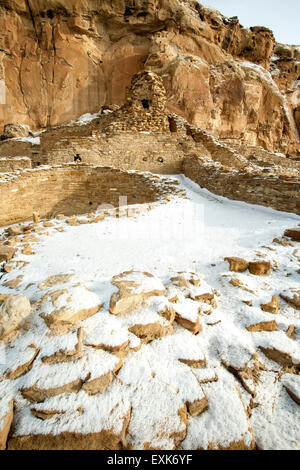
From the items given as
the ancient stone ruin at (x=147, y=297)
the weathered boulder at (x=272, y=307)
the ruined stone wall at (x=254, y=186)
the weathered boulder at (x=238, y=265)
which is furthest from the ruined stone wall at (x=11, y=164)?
the weathered boulder at (x=272, y=307)

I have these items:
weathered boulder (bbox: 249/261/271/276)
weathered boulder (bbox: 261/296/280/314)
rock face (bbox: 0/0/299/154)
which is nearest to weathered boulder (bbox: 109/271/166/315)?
weathered boulder (bbox: 261/296/280/314)

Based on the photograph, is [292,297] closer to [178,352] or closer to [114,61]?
[178,352]

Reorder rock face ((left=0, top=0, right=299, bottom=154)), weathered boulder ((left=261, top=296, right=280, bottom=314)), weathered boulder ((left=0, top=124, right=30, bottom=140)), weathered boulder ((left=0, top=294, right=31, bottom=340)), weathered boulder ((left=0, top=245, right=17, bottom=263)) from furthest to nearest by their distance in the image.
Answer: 1. rock face ((left=0, top=0, right=299, bottom=154))
2. weathered boulder ((left=0, top=124, right=30, bottom=140))
3. weathered boulder ((left=0, top=245, right=17, bottom=263))
4. weathered boulder ((left=261, top=296, right=280, bottom=314))
5. weathered boulder ((left=0, top=294, right=31, bottom=340))

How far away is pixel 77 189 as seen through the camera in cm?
680

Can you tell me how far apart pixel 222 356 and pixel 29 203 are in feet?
22.9

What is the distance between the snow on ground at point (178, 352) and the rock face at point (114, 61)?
1467cm

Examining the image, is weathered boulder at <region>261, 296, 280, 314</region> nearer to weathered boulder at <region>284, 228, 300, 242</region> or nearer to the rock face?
weathered boulder at <region>284, 228, 300, 242</region>

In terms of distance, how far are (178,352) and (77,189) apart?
660 centimetres

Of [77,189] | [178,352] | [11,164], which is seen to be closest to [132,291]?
[178,352]

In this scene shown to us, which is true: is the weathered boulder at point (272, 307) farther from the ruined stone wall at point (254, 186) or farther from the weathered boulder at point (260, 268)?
the ruined stone wall at point (254, 186)

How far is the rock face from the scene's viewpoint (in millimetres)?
Answer: 14242

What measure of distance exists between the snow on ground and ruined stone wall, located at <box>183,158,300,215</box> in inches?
75.9
